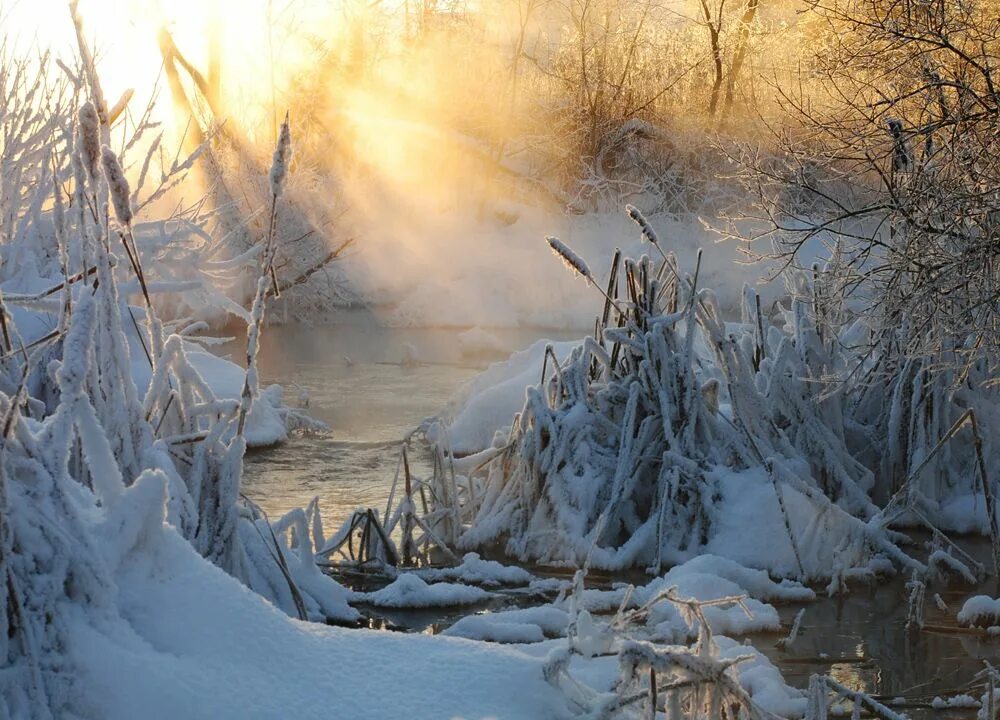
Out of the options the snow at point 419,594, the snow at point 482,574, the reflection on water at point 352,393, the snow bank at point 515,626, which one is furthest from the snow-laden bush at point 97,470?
the reflection on water at point 352,393

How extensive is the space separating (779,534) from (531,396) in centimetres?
152

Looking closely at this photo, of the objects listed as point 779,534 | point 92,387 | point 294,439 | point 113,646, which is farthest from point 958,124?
point 294,439

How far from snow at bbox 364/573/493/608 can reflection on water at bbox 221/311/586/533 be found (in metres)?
1.76

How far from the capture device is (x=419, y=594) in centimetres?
532

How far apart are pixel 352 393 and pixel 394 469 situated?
3.71 meters

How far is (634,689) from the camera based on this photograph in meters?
2.83

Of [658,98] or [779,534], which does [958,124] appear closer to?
[779,534]

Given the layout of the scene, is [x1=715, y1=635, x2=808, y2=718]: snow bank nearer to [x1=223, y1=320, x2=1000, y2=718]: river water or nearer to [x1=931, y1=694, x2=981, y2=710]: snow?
[x1=223, y1=320, x2=1000, y2=718]: river water

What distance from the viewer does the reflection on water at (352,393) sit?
8320mm

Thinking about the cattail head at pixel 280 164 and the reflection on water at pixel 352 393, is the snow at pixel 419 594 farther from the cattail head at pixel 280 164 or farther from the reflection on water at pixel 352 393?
the cattail head at pixel 280 164

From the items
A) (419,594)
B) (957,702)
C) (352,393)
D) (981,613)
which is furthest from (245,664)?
(352,393)

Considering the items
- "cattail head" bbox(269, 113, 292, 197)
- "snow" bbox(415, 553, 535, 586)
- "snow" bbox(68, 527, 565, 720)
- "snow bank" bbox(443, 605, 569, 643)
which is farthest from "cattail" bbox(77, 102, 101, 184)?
"snow" bbox(415, 553, 535, 586)

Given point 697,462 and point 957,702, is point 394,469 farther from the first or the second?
point 957,702

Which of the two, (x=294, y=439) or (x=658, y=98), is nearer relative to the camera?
(x=294, y=439)
